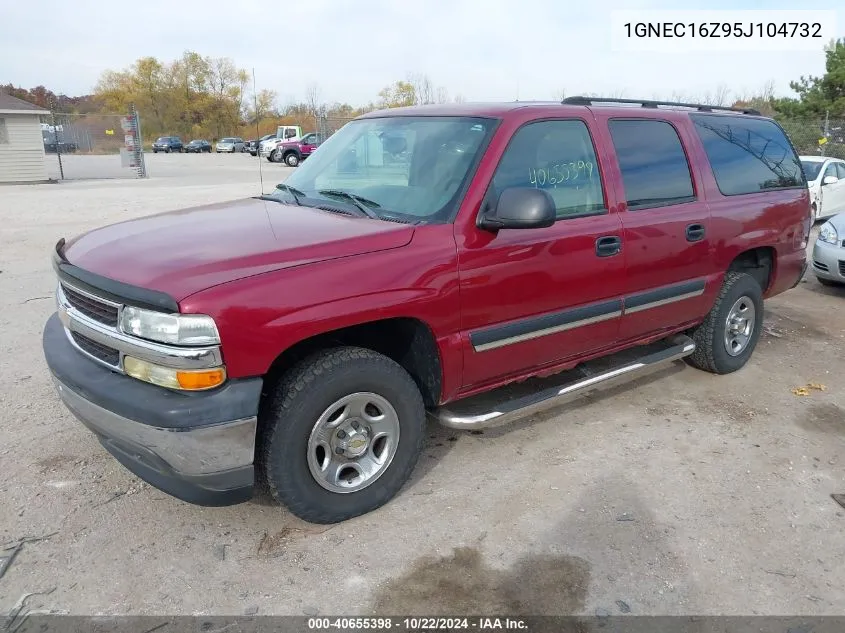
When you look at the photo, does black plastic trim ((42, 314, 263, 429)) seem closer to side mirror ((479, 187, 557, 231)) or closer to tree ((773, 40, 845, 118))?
side mirror ((479, 187, 557, 231))

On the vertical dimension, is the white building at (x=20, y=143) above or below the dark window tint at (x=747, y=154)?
above

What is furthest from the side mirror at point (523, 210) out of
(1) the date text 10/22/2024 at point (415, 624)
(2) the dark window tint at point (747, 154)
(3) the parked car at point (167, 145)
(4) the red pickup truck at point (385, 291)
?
(3) the parked car at point (167, 145)

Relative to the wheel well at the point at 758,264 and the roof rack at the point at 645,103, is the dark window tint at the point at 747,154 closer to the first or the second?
the roof rack at the point at 645,103

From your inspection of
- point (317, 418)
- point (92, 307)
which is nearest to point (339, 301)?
point (317, 418)

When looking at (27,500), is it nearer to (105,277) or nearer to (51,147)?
(105,277)

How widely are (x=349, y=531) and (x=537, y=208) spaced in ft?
5.74

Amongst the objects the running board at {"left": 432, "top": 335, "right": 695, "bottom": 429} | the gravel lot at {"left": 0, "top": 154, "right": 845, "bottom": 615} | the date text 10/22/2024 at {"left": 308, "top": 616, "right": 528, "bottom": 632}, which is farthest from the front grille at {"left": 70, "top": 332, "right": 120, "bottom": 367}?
the running board at {"left": 432, "top": 335, "right": 695, "bottom": 429}

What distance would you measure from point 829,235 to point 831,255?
0.40 m

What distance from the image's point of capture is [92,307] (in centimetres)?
291

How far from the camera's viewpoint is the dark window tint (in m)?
4.66

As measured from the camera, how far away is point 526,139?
140 inches

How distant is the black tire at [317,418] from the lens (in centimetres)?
282

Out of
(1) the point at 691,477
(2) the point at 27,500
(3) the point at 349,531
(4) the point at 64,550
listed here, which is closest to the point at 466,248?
(3) the point at 349,531

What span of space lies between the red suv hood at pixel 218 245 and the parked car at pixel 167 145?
182ft
